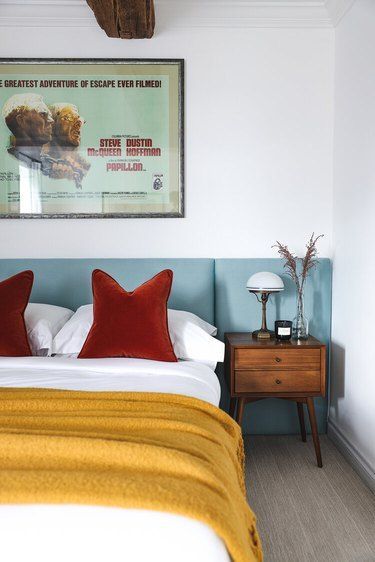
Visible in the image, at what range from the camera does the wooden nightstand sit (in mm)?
2764

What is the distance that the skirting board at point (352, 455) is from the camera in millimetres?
2512

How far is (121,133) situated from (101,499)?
2.39 metres

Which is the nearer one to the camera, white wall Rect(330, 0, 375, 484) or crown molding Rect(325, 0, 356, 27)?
white wall Rect(330, 0, 375, 484)

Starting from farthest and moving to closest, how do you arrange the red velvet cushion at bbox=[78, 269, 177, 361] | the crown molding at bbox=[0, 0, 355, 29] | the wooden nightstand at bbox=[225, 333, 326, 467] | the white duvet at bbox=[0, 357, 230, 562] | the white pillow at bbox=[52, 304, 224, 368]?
the crown molding at bbox=[0, 0, 355, 29], the wooden nightstand at bbox=[225, 333, 326, 467], the white pillow at bbox=[52, 304, 224, 368], the red velvet cushion at bbox=[78, 269, 177, 361], the white duvet at bbox=[0, 357, 230, 562]

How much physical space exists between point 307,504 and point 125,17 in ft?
8.28

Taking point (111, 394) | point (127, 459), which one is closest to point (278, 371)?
point (111, 394)

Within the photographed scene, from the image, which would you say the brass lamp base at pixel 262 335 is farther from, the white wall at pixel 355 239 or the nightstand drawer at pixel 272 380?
the white wall at pixel 355 239

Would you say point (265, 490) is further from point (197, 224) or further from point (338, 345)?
point (197, 224)

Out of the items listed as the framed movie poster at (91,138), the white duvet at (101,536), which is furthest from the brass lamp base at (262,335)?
the white duvet at (101,536)

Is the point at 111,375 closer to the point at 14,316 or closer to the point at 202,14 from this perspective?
the point at 14,316

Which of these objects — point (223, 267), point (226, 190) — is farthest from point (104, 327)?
point (226, 190)

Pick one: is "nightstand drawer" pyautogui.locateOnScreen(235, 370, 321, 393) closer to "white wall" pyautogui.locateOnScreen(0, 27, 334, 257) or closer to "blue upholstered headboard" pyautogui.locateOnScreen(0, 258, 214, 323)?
"blue upholstered headboard" pyautogui.locateOnScreen(0, 258, 214, 323)

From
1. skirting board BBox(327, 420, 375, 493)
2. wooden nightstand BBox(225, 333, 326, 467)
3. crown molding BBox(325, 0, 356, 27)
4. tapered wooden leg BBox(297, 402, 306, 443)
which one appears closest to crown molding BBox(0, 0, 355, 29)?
crown molding BBox(325, 0, 356, 27)

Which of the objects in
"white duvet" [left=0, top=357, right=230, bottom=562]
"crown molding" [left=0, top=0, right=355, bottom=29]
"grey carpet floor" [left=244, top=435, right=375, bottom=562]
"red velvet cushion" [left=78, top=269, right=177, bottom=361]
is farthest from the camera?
"crown molding" [left=0, top=0, right=355, bottom=29]
